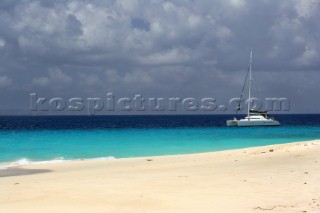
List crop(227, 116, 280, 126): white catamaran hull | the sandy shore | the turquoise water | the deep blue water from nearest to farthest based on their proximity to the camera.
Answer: the sandy shore, the turquoise water, the deep blue water, crop(227, 116, 280, 126): white catamaran hull

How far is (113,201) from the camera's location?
11172 millimetres

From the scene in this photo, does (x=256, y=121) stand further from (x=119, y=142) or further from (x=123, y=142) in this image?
(x=119, y=142)

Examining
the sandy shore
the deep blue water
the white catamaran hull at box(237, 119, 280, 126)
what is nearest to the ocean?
the deep blue water

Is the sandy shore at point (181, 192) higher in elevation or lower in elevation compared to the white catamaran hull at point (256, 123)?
higher

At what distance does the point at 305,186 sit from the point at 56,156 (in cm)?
2090

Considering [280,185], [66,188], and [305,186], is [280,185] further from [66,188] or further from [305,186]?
[66,188]

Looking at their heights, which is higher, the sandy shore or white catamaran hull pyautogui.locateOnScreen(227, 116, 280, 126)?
the sandy shore

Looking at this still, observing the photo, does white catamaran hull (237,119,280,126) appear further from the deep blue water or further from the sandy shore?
the sandy shore

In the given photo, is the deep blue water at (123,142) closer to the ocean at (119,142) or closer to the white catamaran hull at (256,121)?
the ocean at (119,142)

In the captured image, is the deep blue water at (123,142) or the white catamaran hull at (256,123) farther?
the white catamaran hull at (256,123)

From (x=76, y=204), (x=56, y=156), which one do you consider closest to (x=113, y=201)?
(x=76, y=204)

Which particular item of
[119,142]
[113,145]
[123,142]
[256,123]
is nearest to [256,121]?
[256,123]

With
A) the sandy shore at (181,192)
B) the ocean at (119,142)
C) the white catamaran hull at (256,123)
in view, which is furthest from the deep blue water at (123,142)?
the sandy shore at (181,192)

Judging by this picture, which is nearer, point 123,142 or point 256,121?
point 123,142
